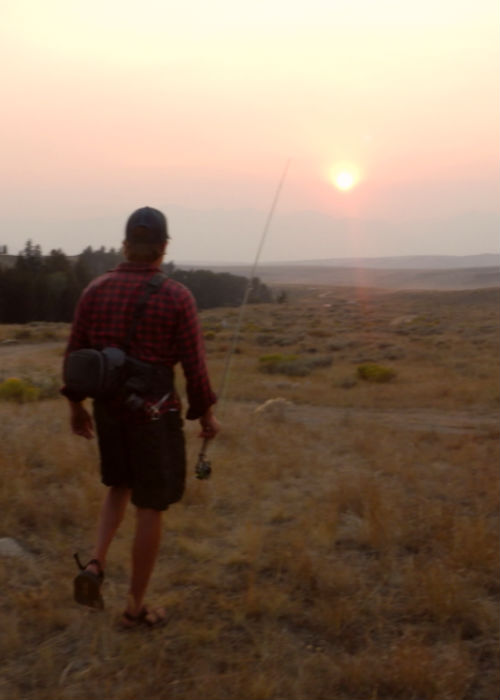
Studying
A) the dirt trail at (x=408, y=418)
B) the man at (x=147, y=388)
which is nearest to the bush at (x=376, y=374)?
the dirt trail at (x=408, y=418)

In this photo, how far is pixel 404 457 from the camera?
7043mm

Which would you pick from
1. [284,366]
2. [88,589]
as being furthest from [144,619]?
[284,366]

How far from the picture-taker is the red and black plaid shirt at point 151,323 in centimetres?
313

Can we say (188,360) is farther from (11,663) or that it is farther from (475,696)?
(475,696)

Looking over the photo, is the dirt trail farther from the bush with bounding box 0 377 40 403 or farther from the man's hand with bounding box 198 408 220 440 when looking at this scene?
the man's hand with bounding box 198 408 220 440

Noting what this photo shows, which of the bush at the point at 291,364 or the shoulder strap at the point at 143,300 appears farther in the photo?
the bush at the point at 291,364

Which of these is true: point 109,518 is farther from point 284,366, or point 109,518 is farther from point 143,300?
point 284,366

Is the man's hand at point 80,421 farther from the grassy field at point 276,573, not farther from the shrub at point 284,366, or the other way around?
the shrub at point 284,366

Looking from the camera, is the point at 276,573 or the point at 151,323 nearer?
the point at 151,323

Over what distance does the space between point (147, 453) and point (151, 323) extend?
0.52m

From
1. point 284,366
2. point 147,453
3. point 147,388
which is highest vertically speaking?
point 147,388

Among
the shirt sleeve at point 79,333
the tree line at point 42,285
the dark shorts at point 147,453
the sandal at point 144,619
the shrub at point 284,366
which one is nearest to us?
the dark shorts at point 147,453

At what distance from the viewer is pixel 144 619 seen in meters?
3.44

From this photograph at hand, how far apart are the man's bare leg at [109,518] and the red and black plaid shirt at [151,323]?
515 mm
